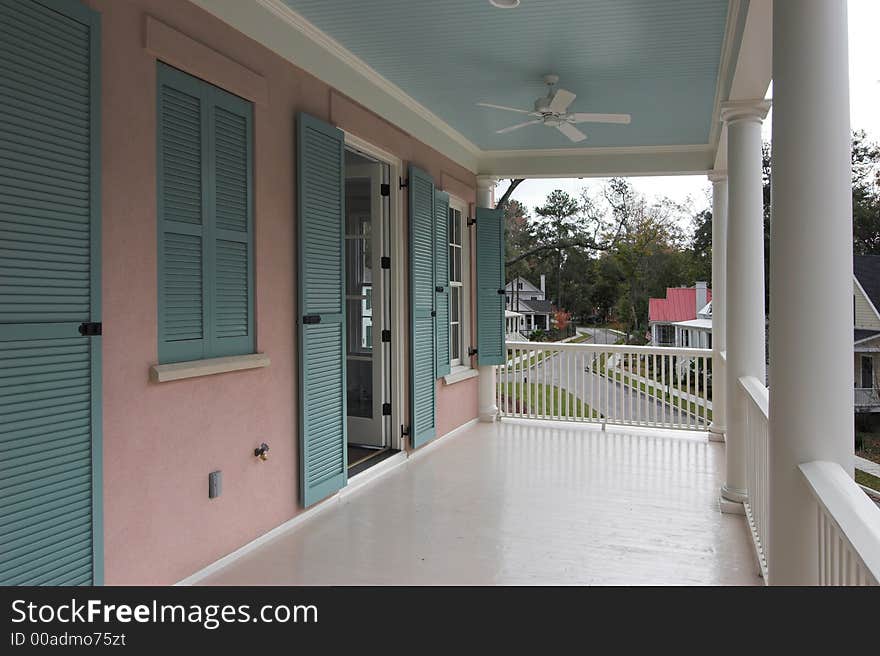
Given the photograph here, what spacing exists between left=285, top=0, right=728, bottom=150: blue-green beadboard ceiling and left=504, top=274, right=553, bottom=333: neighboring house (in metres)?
5.90

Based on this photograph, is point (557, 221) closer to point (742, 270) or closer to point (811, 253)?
point (742, 270)

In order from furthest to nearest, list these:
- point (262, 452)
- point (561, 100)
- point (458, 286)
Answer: point (458, 286) → point (561, 100) → point (262, 452)

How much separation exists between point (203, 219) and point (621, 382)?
4.84 metres

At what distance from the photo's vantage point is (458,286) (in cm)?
660

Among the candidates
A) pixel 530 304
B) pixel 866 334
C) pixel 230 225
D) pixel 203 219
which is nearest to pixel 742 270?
pixel 866 334

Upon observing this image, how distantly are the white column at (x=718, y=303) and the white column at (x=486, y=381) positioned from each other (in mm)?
2149

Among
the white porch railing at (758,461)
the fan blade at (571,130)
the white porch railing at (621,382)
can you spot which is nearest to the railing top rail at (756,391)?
the white porch railing at (758,461)

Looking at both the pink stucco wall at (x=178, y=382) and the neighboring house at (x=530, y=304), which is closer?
the pink stucco wall at (x=178, y=382)

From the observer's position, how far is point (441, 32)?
3.64 metres

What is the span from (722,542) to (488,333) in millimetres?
3617

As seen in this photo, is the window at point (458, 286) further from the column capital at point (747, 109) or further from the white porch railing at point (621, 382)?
the column capital at point (747, 109)

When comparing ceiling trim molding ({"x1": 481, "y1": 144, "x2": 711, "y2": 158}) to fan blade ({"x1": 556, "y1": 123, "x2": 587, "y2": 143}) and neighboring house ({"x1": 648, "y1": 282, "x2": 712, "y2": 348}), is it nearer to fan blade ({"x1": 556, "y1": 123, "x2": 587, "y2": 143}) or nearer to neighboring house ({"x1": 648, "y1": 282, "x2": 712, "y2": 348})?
fan blade ({"x1": 556, "y1": 123, "x2": 587, "y2": 143})

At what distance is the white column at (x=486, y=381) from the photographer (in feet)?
22.6
